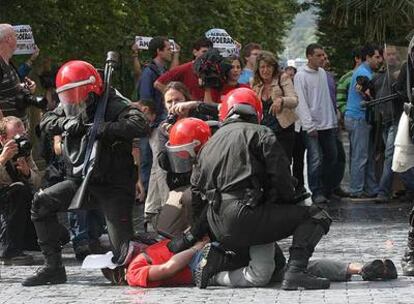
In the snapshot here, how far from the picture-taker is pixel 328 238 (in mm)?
13719

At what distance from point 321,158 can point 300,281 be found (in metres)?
7.54

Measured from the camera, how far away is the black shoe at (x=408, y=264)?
1073 cm

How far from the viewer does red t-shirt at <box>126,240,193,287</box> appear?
34.5 feet

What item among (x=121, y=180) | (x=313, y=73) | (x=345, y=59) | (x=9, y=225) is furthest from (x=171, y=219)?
(x=345, y=59)

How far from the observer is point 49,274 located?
10.8 m

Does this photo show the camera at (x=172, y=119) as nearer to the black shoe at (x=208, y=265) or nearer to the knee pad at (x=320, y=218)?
the black shoe at (x=208, y=265)

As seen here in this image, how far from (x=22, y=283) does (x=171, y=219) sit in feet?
4.14

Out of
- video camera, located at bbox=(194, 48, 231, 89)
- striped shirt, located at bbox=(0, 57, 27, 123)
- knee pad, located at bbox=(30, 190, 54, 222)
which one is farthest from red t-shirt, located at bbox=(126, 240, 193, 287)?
video camera, located at bbox=(194, 48, 231, 89)

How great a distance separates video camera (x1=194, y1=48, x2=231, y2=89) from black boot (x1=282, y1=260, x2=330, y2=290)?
3504mm

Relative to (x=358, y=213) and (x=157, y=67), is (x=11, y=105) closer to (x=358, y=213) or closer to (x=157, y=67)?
(x=157, y=67)

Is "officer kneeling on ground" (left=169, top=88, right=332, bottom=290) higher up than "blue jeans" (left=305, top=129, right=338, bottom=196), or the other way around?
"officer kneeling on ground" (left=169, top=88, right=332, bottom=290)

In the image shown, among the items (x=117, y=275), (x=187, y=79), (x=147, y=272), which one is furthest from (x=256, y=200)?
(x=187, y=79)

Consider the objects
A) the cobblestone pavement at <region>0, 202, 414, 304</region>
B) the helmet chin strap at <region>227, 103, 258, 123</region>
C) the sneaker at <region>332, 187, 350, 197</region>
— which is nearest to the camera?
the cobblestone pavement at <region>0, 202, 414, 304</region>

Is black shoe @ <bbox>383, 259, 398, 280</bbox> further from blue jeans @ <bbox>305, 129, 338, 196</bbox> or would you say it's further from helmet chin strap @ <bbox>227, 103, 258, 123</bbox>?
blue jeans @ <bbox>305, 129, 338, 196</bbox>
